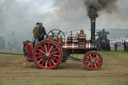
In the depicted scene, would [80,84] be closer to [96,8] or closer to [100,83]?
[100,83]

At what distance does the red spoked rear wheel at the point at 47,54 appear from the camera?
9062 millimetres

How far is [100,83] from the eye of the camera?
6008mm

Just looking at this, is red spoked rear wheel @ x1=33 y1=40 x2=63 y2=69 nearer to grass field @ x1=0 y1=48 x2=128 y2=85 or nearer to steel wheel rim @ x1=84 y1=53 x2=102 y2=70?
grass field @ x1=0 y1=48 x2=128 y2=85

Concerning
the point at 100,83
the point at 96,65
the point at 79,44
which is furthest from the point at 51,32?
the point at 100,83

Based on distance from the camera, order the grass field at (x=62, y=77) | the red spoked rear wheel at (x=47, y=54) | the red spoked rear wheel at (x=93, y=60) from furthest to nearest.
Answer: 1. the red spoked rear wheel at (x=47, y=54)
2. the red spoked rear wheel at (x=93, y=60)
3. the grass field at (x=62, y=77)

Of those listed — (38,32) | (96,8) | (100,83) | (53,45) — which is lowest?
(100,83)

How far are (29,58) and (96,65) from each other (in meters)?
2.93

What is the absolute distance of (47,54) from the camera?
9102 mm

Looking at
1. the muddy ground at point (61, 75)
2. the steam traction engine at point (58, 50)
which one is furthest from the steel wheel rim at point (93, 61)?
the muddy ground at point (61, 75)

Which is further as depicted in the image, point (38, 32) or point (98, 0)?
point (98, 0)

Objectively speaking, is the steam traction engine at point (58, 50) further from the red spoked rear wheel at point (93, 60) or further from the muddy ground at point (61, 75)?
the muddy ground at point (61, 75)

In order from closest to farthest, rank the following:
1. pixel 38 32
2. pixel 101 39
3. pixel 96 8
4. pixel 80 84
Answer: pixel 80 84 < pixel 38 32 < pixel 96 8 < pixel 101 39

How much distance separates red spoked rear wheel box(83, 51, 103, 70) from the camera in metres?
8.96

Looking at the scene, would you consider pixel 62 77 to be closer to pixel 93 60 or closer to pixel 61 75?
pixel 61 75
